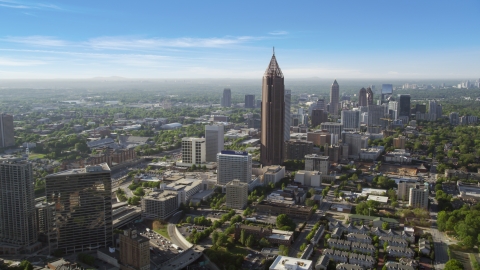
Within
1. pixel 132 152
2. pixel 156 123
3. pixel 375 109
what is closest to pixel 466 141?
pixel 375 109

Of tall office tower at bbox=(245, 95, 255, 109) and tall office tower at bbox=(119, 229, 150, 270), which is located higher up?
tall office tower at bbox=(245, 95, 255, 109)

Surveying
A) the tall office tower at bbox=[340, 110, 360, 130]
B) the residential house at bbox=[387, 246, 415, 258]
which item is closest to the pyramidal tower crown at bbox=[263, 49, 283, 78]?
the residential house at bbox=[387, 246, 415, 258]

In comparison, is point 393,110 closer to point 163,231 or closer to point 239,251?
point 163,231

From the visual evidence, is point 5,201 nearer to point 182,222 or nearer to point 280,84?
point 182,222

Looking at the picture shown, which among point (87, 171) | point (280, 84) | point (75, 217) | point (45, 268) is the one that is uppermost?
point (280, 84)

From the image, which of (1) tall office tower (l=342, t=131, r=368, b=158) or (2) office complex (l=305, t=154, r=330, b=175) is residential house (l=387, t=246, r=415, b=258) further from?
(1) tall office tower (l=342, t=131, r=368, b=158)

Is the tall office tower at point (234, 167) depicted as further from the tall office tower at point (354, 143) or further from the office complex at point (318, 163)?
the tall office tower at point (354, 143)
